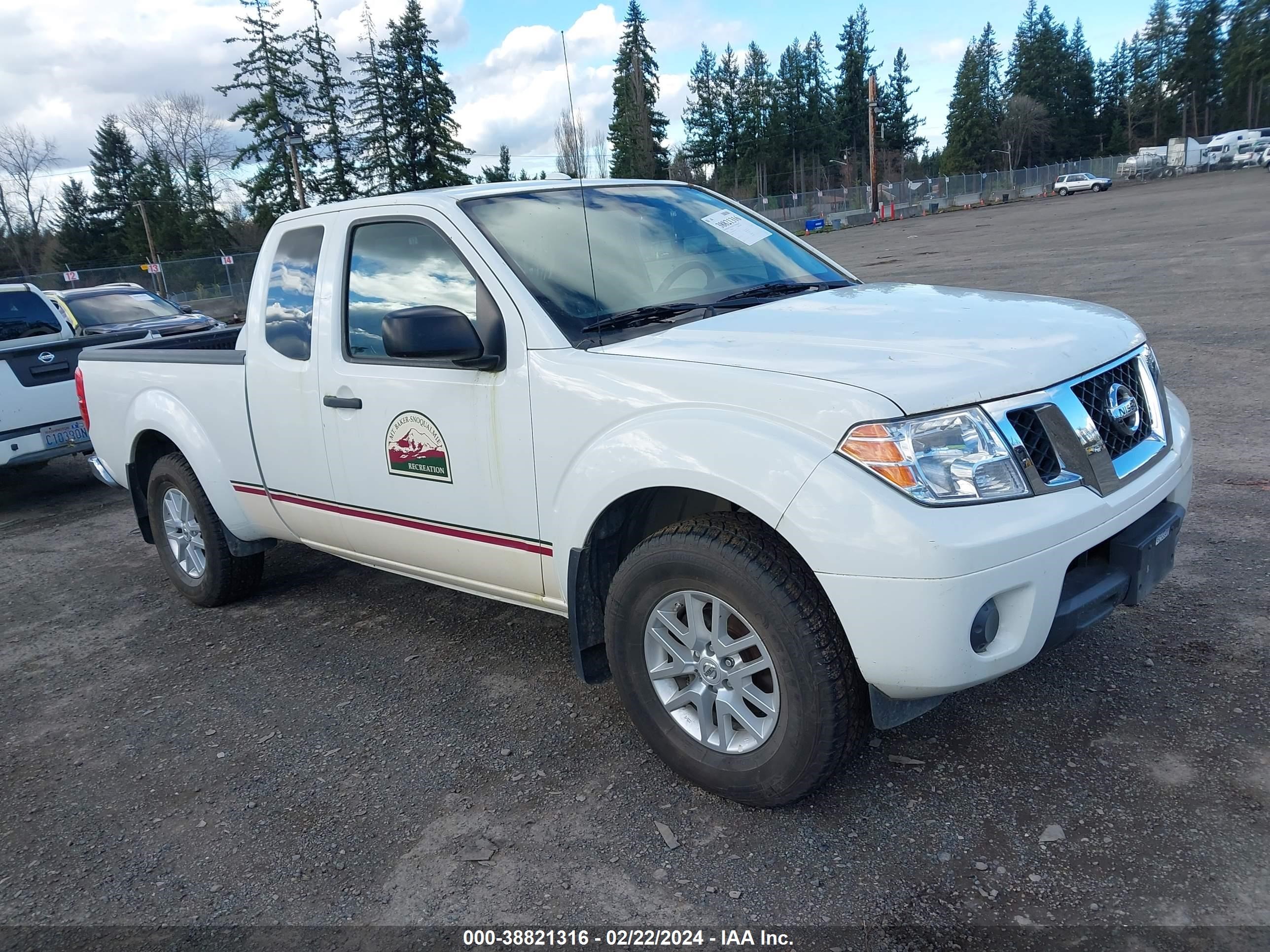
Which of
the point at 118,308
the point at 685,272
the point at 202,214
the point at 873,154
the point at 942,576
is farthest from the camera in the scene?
the point at 202,214

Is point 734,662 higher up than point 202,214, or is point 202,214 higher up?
point 202,214

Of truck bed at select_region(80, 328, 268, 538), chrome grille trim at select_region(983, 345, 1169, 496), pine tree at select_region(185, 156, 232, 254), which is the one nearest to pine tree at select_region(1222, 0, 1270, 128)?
pine tree at select_region(185, 156, 232, 254)

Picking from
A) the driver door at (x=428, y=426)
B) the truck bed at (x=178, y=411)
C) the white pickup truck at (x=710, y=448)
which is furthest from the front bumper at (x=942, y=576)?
the truck bed at (x=178, y=411)

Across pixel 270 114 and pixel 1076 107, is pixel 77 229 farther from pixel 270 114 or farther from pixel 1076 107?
pixel 1076 107

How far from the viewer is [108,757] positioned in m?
3.63

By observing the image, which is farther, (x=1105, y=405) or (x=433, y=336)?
(x=433, y=336)

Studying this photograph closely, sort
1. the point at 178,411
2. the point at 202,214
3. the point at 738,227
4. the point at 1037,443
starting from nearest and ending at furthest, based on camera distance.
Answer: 1. the point at 1037,443
2. the point at 738,227
3. the point at 178,411
4. the point at 202,214

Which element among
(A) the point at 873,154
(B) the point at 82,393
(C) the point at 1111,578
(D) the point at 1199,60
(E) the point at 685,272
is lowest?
(C) the point at 1111,578

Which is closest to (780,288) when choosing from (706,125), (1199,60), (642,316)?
(642,316)

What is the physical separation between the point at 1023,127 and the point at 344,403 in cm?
11132

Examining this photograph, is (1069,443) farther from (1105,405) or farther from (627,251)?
(627,251)

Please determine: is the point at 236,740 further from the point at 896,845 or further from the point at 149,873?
the point at 896,845

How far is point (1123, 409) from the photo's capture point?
2881mm

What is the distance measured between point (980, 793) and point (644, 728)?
1.06 meters
